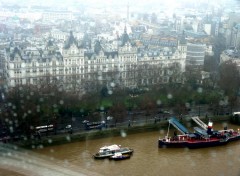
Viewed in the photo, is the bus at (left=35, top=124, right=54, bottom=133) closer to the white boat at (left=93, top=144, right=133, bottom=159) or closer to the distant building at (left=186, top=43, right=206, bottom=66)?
the white boat at (left=93, top=144, right=133, bottom=159)

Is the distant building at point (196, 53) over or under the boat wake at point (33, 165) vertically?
over

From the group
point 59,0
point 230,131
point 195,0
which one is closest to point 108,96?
point 230,131

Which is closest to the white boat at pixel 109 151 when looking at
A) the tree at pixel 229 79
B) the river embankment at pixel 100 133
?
the river embankment at pixel 100 133

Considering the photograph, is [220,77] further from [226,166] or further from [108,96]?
[226,166]

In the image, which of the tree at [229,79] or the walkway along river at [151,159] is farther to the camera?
the tree at [229,79]

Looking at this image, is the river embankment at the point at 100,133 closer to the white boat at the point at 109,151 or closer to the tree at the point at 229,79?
the white boat at the point at 109,151

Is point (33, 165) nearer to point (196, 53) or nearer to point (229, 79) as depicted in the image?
point (229, 79)

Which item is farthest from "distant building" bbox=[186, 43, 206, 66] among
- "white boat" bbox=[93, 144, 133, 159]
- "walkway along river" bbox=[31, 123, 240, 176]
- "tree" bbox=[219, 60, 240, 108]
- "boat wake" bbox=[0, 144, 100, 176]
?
"boat wake" bbox=[0, 144, 100, 176]

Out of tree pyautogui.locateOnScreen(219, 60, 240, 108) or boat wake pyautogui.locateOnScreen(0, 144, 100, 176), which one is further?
tree pyautogui.locateOnScreen(219, 60, 240, 108)

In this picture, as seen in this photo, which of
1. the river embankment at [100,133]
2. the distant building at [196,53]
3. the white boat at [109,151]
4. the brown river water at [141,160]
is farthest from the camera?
the distant building at [196,53]
